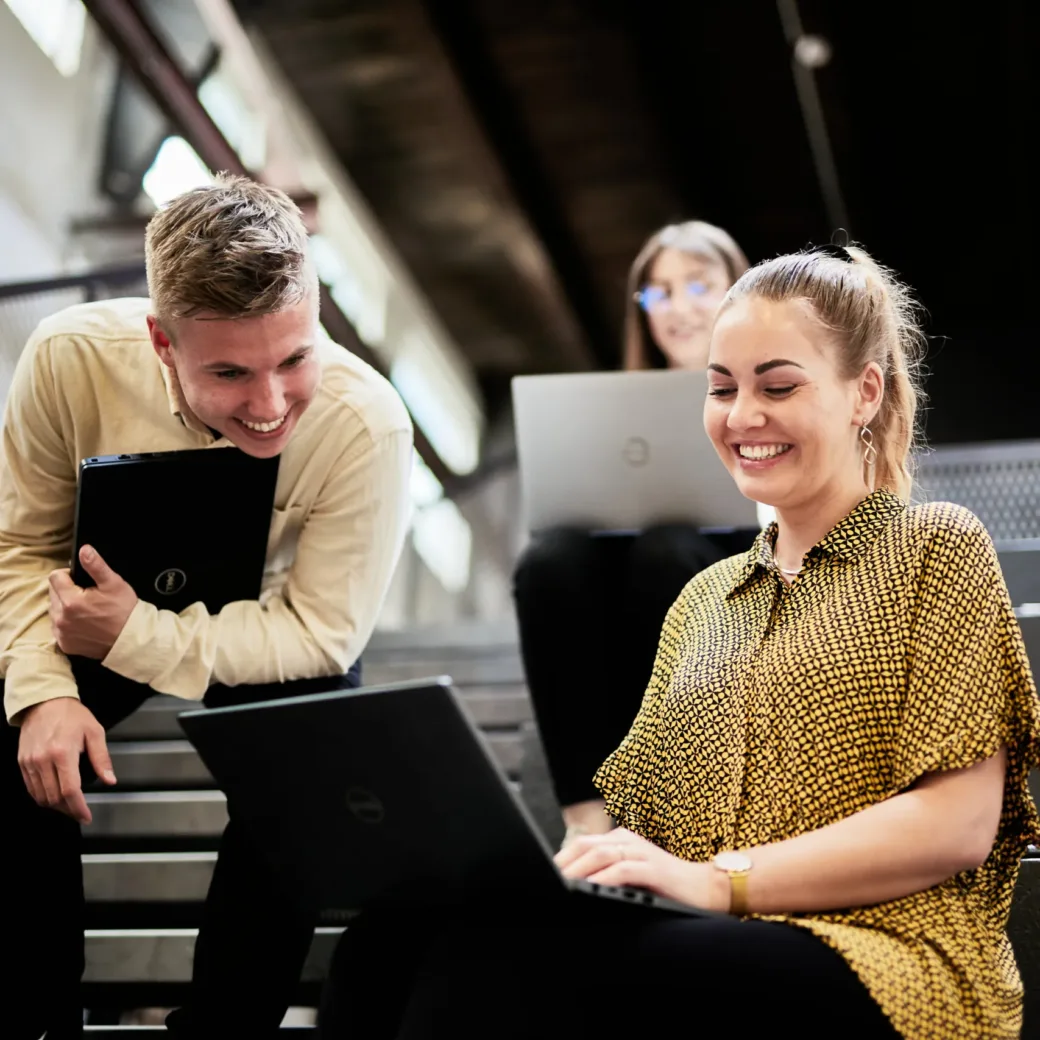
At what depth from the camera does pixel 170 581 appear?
74.0 inches

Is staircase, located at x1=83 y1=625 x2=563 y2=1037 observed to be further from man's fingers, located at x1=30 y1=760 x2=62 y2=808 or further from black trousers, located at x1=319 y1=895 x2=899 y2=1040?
black trousers, located at x1=319 y1=895 x2=899 y2=1040

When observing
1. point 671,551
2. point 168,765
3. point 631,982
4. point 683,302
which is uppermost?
point 683,302

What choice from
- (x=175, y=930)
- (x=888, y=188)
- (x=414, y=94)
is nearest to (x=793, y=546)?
(x=175, y=930)

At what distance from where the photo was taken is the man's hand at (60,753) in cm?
173

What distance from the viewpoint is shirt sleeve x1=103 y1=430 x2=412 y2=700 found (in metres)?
1.83

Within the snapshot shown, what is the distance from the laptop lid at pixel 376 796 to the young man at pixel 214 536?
425 mm

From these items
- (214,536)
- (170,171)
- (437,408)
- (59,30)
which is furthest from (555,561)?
(437,408)

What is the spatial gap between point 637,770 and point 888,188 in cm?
604

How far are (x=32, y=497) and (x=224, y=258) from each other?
0.52 metres

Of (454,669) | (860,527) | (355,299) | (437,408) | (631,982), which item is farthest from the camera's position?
(437,408)

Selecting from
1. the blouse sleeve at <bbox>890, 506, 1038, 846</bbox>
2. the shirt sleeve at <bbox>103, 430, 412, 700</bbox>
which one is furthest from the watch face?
the shirt sleeve at <bbox>103, 430, 412, 700</bbox>

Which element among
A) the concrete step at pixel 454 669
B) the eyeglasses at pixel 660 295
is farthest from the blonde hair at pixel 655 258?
the concrete step at pixel 454 669

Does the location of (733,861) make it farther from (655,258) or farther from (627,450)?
(655,258)

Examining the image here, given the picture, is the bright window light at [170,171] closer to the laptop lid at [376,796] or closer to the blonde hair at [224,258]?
the blonde hair at [224,258]
